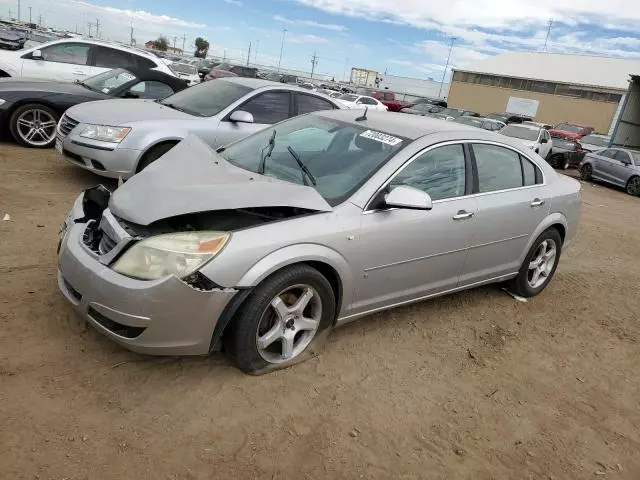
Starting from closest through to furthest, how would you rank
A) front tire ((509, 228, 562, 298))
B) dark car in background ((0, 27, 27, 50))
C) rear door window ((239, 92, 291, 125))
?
front tire ((509, 228, 562, 298)) < rear door window ((239, 92, 291, 125)) < dark car in background ((0, 27, 27, 50))

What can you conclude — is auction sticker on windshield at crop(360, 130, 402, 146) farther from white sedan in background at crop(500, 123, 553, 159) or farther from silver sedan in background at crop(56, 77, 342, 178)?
white sedan in background at crop(500, 123, 553, 159)

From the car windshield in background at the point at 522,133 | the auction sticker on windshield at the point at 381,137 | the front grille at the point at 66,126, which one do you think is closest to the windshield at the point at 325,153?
the auction sticker on windshield at the point at 381,137

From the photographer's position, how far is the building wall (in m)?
41.8

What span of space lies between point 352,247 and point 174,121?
3810 millimetres

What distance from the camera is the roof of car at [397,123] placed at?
3955mm

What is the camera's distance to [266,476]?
2500mm

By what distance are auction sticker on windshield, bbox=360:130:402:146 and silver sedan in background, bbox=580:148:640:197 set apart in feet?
48.6

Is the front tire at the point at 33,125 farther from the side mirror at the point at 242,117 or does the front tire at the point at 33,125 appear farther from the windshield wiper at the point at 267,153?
the windshield wiper at the point at 267,153

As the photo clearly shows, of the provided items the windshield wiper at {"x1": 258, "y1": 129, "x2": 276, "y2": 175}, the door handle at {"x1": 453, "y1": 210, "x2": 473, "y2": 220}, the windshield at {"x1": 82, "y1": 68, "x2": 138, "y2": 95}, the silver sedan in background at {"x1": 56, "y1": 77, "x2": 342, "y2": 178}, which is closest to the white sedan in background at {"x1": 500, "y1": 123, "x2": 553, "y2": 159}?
the silver sedan in background at {"x1": 56, "y1": 77, "x2": 342, "y2": 178}

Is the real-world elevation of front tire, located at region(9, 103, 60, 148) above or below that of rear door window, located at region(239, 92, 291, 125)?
below

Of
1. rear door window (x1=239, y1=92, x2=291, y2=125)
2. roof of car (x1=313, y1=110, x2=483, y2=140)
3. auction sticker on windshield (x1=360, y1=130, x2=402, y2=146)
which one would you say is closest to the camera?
auction sticker on windshield (x1=360, y1=130, x2=402, y2=146)

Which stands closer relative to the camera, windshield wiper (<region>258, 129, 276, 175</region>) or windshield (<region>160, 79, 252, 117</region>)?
windshield wiper (<region>258, 129, 276, 175</region>)

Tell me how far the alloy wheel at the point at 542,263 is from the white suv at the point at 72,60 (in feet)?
24.4

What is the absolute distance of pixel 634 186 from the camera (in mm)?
15836
